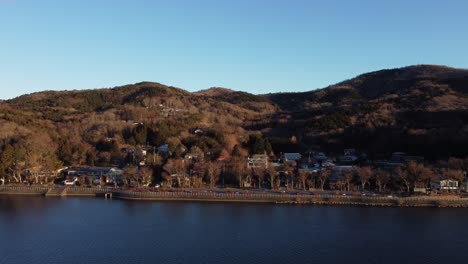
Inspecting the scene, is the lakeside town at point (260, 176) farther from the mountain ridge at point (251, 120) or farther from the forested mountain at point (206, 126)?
the mountain ridge at point (251, 120)

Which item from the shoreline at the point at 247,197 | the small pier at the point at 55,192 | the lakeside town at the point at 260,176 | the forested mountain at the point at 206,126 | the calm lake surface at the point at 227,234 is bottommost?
the calm lake surface at the point at 227,234

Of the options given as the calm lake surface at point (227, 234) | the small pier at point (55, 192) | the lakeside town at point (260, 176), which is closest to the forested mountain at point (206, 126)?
the lakeside town at point (260, 176)

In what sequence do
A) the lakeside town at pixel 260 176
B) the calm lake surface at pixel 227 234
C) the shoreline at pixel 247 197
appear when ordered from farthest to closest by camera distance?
the lakeside town at pixel 260 176 → the shoreline at pixel 247 197 → the calm lake surface at pixel 227 234

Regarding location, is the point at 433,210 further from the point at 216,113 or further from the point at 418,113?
the point at 216,113

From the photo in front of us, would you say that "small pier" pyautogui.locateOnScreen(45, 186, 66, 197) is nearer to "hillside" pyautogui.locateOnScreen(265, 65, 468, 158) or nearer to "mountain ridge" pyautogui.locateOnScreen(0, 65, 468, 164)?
"mountain ridge" pyautogui.locateOnScreen(0, 65, 468, 164)

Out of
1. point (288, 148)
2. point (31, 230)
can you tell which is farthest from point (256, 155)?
point (31, 230)

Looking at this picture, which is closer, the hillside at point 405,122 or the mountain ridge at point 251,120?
the hillside at point 405,122

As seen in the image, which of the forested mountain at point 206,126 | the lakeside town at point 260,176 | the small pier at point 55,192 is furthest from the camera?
the forested mountain at point 206,126
